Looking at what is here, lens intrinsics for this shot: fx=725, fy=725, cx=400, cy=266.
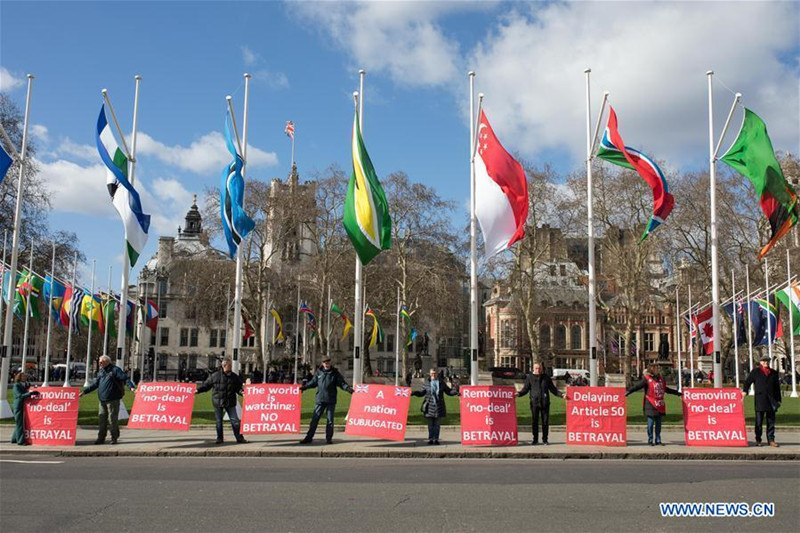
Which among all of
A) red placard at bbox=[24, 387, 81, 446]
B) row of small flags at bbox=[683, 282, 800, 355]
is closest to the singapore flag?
red placard at bbox=[24, 387, 81, 446]

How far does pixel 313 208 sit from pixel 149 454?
4377 cm

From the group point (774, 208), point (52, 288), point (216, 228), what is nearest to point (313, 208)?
point (216, 228)

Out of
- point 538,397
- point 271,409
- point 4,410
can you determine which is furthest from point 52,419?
point 538,397

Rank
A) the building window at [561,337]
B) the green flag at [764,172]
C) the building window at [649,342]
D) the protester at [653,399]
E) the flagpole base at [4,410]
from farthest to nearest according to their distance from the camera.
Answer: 1. the building window at [649,342]
2. the building window at [561,337]
3. the flagpole base at [4,410]
4. the green flag at [764,172]
5. the protester at [653,399]

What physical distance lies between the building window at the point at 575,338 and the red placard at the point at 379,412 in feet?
300

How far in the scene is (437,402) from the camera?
51.0 feet

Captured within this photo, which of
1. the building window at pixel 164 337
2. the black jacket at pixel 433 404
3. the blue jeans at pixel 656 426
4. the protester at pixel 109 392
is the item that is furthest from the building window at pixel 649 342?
the protester at pixel 109 392

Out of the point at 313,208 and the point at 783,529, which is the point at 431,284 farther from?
the point at 783,529

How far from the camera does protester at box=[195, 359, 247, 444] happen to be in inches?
606

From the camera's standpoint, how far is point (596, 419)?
50.1 feet

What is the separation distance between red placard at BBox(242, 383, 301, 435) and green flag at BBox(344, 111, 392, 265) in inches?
164

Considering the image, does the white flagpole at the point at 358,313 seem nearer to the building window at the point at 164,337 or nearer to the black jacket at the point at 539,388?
the black jacket at the point at 539,388

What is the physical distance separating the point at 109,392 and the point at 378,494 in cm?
832

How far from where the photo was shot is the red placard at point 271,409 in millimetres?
15883
